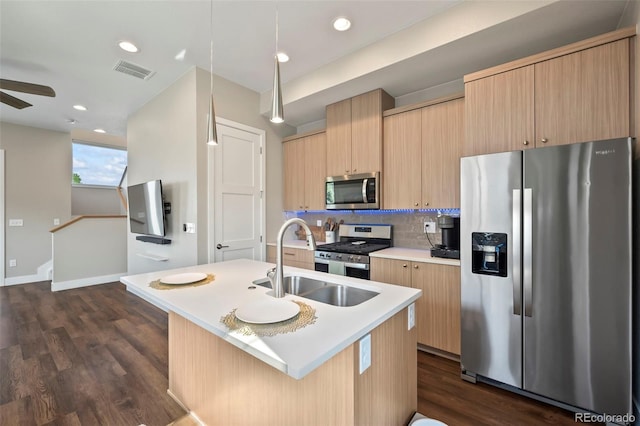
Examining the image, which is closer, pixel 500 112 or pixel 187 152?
pixel 500 112

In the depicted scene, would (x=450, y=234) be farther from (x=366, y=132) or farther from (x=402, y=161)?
(x=366, y=132)

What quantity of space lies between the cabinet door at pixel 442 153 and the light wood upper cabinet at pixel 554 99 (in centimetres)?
35

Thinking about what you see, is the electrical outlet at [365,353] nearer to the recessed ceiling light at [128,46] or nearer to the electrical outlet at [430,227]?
the electrical outlet at [430,227]

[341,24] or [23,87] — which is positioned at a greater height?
[341,24]

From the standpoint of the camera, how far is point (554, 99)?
1954 mm

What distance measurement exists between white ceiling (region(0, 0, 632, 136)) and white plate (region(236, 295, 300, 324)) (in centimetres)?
219

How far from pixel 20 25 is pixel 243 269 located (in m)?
2.85

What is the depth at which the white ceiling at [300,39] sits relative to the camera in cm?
205

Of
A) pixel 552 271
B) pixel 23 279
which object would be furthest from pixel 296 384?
pixel 23 279

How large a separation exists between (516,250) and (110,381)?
314 centimetres

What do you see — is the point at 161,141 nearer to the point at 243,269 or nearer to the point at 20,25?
the point at 20,25

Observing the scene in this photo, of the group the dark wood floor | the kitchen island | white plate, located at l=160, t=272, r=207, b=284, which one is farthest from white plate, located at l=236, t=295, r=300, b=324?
the dark wood floor

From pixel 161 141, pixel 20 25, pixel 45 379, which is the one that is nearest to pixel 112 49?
pixel 20 25

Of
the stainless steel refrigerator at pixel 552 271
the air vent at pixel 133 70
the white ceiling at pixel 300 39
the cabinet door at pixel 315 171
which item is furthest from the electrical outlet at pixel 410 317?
the air vent at pixel 133 70
